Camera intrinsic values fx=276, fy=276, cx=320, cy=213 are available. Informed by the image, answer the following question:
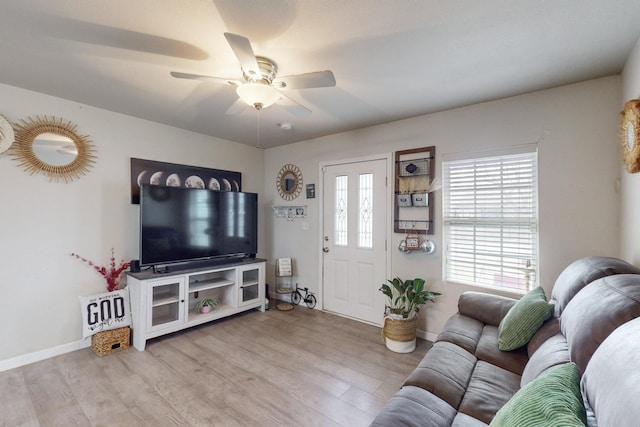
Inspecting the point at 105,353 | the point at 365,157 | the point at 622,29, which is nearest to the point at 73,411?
the point at 105,353

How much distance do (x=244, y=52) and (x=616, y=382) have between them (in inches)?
78.3

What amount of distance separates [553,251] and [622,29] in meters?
1.62

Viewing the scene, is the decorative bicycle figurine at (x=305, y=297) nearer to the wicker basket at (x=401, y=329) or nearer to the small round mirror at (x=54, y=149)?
the wicker basket at (x=401, y=329)

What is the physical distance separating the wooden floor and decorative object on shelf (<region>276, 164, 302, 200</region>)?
205cm

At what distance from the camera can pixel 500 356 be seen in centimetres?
168

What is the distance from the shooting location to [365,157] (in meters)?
3.53

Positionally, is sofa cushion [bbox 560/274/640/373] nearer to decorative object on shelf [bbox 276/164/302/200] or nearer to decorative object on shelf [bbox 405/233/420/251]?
decorative object on shelf [bbox 405/233/420/251]

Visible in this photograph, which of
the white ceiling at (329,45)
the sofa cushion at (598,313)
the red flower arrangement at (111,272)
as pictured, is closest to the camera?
the sofa cushion at (598,313)

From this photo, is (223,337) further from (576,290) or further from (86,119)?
(576,290)

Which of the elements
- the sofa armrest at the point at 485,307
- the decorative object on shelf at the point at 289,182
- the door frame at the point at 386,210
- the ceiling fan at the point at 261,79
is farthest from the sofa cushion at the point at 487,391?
the decorative object on shelf at the point at 289,182

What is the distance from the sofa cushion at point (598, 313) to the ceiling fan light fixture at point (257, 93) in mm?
2085

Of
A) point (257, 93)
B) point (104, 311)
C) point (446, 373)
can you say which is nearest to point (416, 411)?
point (446, 373)

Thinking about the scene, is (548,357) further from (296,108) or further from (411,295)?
(296,108)

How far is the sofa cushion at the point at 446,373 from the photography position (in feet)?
4.47
